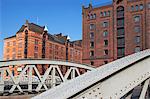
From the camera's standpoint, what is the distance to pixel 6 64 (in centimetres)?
1432

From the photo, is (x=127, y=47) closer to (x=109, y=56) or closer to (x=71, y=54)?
(x=109, y=56)

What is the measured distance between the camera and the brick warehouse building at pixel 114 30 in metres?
48.0

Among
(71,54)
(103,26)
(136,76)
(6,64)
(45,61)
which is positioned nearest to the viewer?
(136,76)

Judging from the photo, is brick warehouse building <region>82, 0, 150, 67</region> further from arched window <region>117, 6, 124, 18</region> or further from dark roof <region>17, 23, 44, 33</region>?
dark roof <region>17, 23, 44, 33</region>

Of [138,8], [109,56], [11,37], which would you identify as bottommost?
[109,56]

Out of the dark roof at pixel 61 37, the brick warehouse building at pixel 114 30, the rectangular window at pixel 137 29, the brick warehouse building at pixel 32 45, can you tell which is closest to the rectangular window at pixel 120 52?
the brick warehouse building at pixel 114 30

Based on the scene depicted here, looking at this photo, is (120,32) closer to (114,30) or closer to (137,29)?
(114,30)

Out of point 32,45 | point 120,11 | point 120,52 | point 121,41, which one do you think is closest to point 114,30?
point 121,41

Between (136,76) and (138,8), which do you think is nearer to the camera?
(136,76)

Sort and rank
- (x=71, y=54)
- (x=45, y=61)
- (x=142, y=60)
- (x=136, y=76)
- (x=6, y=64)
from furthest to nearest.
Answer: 1. (x=71, y=54)
2. (x=45, y=61)
3. (x=6, y=64)
4. (x=142, y=60)
5. (x=136, y=76)

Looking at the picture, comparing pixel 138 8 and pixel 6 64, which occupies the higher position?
pixel 138 8

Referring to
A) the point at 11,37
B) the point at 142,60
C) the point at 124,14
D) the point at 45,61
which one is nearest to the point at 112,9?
the point at 124,14

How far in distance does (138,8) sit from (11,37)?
3095cm

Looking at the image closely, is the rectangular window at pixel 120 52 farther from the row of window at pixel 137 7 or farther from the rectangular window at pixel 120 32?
the row of window at pixel 137 7
